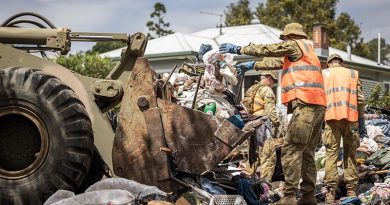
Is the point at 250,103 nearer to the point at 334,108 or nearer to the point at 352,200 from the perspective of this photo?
the point at 334,108

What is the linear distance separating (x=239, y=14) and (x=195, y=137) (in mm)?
43061

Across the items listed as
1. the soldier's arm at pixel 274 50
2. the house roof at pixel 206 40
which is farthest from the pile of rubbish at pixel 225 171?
the house roof at pixel 206 40

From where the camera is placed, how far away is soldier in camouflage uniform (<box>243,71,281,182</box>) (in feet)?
34.3

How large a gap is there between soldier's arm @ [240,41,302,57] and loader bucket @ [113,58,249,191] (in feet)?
4.27

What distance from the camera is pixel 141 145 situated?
6137 mm

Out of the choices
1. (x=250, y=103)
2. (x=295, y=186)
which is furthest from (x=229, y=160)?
(x=250, y=103)

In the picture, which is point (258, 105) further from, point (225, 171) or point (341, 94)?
point (225, 171)

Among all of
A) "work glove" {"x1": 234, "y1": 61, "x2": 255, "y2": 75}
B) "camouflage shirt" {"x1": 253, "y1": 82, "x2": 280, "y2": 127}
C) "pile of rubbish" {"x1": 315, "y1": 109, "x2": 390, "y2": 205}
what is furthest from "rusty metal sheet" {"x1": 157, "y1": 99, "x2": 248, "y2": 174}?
"camouflage shirt" {"x1": 253, "y1": 82, "x2": 280, "y2": 127}

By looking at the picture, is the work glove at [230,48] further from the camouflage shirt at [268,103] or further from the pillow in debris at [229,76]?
the camouflage shirt at [268,103]

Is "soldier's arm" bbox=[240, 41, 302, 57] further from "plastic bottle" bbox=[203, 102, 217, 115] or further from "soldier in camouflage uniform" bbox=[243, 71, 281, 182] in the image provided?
"soldier in camouflage uniform" bbox=[243, 71, 281, 182]

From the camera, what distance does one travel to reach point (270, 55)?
24.3 feet

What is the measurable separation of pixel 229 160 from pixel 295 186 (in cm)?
79

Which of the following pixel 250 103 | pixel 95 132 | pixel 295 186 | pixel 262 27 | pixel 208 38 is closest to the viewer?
pixel 95 132

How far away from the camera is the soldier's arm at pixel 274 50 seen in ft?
24.2
